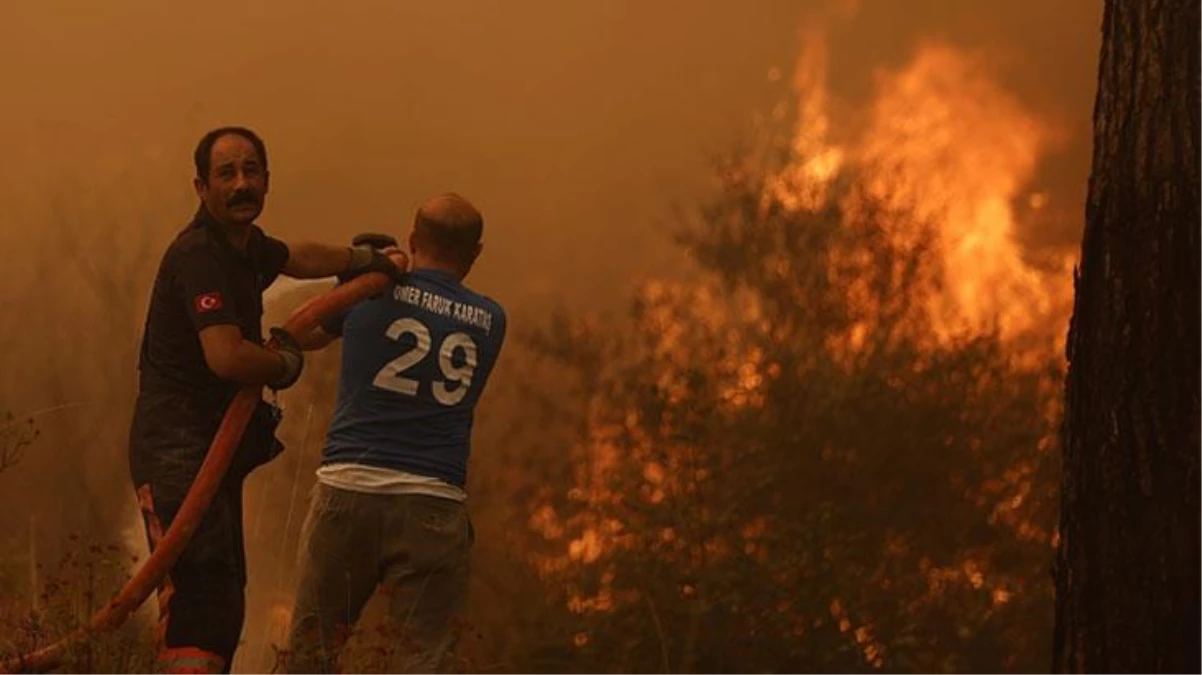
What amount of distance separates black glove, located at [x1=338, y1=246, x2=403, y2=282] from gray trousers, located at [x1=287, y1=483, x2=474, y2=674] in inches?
26.3

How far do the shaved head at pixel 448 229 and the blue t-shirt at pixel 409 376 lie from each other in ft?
0.24

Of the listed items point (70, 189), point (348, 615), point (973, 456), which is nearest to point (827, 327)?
point (973, 456)

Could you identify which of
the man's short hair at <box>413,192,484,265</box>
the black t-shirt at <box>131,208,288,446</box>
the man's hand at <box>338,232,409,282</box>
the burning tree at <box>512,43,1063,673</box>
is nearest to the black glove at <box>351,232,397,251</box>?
the man's hand at <box>338,232,409,282</box>

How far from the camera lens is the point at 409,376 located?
5.32m

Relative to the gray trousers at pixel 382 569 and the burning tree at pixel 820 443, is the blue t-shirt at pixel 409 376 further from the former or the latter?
the burning tree at pixel 820 443

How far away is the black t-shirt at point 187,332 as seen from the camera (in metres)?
4.86

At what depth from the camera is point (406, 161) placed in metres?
15.0

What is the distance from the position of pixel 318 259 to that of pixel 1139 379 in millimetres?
2438

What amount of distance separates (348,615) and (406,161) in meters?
9.94

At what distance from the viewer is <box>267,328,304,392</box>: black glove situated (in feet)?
16.4

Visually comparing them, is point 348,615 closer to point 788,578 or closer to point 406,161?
point 788,578

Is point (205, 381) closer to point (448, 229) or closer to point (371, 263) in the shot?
point (371, 263)

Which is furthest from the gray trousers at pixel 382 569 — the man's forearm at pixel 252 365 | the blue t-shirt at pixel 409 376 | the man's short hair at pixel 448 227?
the man's short hair at pixel 448 227

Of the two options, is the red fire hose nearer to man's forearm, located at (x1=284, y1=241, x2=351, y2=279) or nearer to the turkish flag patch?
man's forearm, located at (x1=284, y1=241, x2=351, y2=279)
